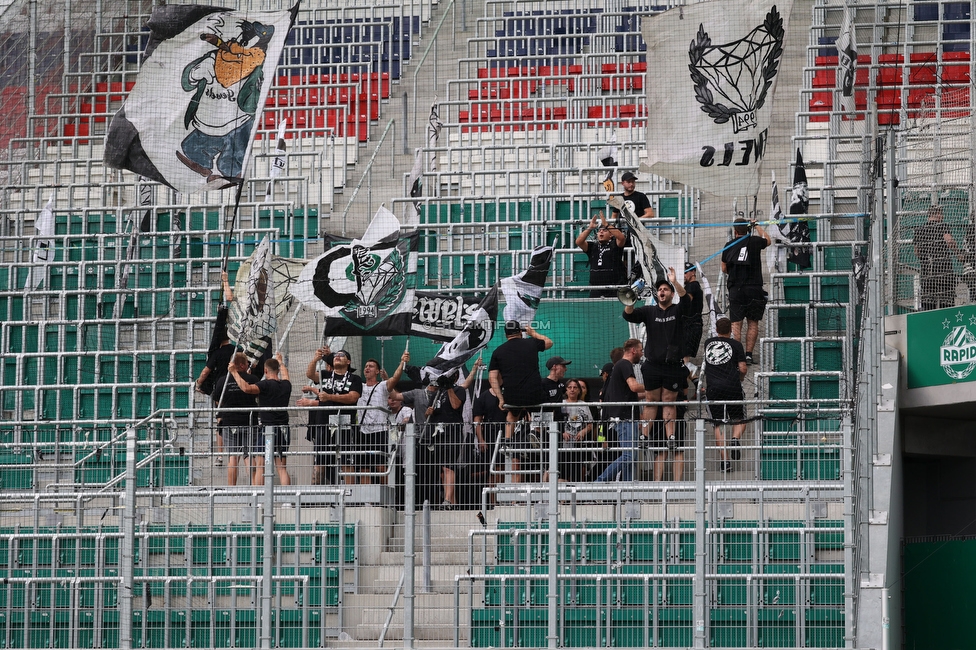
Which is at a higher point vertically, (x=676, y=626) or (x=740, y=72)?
(x=740, y=72)

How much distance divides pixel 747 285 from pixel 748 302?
155 mm

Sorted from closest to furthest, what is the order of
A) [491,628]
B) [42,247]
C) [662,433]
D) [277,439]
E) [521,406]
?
[491,628] < [662,433] < [277,439] < [521,406] < [42,247]

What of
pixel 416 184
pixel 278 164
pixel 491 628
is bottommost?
pixel 491 628

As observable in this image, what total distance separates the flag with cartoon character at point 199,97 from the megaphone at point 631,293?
3.58 metres

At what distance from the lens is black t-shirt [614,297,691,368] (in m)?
13.0

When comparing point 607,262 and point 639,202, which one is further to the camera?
point 639,202

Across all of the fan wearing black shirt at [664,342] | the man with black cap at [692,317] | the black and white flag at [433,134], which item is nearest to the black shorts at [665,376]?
the fan wearing black shirt at [664,342]

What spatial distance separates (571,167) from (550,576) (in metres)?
7.76

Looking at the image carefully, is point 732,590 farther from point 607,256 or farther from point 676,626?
point 607,256

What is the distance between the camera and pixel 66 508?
12547 millimetres

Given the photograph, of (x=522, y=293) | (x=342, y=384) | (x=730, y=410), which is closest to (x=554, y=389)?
(x=522, y=293)

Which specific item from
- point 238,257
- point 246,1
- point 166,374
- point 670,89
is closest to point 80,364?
point 166,374

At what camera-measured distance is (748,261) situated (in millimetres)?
→ 14188

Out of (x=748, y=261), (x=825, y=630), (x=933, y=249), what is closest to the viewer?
(x=825, y=630)
